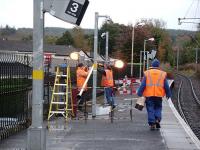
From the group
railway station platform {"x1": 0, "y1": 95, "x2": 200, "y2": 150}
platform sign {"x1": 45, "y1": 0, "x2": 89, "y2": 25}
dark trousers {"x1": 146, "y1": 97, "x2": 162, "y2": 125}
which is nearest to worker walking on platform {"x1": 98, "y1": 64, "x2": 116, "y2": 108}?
railway station platform {"x1": 0, "y1": 95, "x2": 200, "y2": 150}

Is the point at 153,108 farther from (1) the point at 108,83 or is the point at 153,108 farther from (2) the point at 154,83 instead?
(1) the point at 108,83

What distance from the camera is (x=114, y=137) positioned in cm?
1221

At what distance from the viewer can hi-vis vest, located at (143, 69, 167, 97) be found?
13.5 m

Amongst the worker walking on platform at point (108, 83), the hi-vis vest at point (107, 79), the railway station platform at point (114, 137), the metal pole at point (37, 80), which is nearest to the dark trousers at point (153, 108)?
the railway station platform at point (114, 137)

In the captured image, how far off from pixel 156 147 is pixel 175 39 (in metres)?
172

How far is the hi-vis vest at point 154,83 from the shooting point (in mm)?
13484

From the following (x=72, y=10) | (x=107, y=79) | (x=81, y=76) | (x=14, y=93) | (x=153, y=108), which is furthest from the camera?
(x=107, y=79)

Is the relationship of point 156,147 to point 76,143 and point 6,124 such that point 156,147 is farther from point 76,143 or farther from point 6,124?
point 6,124

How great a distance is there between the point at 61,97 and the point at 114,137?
6.70 metres

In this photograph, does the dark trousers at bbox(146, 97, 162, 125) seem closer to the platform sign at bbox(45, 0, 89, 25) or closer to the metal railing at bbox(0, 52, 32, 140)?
the metal railing at bbox(0, 52, 32, 140)

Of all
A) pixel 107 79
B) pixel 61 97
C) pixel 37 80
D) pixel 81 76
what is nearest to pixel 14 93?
pixel 37 80

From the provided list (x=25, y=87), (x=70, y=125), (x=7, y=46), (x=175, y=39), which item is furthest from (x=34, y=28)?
(x=175, y=39)

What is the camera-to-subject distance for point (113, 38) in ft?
344

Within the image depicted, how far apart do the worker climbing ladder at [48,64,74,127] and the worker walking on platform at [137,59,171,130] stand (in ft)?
8.91
